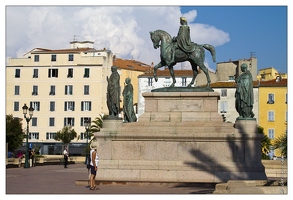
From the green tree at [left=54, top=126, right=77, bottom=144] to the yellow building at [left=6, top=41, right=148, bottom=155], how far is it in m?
2.18

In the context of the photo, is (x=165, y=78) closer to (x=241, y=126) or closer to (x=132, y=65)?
(x=132, y=65)

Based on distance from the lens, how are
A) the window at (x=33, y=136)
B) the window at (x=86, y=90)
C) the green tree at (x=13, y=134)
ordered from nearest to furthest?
the green tree at (x=13, y=134), the window at (x=86, y=90), the window at (x=33, y=136)

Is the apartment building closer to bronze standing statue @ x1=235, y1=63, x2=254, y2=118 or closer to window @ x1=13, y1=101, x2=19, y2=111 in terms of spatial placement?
window @ x1=13, y1=101, x2=19, y2=111

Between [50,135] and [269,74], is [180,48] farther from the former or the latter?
[269,74]

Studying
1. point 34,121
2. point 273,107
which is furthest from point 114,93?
point 34,121

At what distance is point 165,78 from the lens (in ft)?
309

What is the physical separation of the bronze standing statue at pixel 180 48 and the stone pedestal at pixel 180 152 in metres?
2.57

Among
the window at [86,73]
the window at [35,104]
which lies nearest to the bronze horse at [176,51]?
the window at [86,73]

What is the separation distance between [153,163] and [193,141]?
1.62 metres

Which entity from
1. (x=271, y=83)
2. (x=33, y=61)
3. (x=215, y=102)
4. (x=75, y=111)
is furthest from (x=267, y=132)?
(x=215, y=102)

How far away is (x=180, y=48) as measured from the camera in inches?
1067

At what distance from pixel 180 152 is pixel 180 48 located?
4.47 meters

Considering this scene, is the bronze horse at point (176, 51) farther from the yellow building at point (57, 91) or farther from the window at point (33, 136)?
the window at point (33, 136)

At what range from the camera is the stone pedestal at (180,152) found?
2431cm
